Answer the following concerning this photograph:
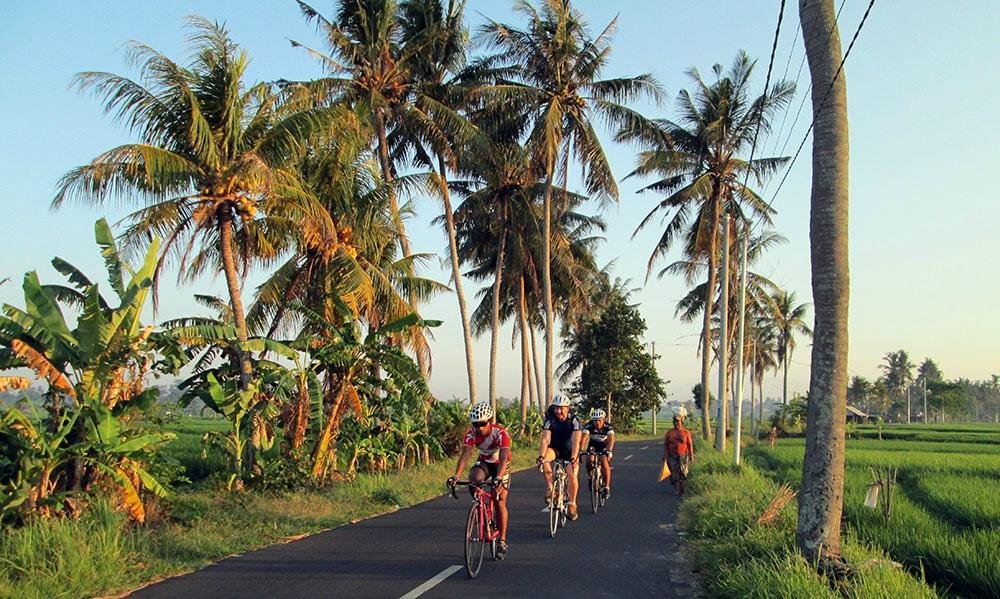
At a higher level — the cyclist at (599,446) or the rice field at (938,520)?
the cyclist at (599,446)

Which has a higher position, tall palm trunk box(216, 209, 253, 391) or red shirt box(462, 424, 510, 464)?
tall palm trunk box(216, 209, 253, 391)

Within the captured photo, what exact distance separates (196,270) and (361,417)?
520cm

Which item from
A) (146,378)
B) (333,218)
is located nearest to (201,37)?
(333,218)

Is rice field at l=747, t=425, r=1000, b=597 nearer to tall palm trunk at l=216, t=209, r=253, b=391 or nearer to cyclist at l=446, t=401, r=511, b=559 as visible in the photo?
cyclist at l=446, t=401, r=511, b=559

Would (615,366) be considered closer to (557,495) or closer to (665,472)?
(665,472)

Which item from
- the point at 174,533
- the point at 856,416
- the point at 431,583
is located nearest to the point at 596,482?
the point at 431,583

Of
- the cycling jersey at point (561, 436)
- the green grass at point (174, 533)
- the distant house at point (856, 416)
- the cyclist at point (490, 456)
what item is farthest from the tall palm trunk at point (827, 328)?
the distant house at point (856, 416)

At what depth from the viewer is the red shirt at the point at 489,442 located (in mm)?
9188

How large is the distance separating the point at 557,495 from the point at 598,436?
121 inches

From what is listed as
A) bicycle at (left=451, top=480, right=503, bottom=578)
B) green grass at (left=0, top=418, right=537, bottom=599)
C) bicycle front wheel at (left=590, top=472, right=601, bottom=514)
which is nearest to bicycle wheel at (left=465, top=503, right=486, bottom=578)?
bicycle at (left=451, top=480, right=503, bottom=578)

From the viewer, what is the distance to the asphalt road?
7.73 metres

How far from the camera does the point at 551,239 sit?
33.0 metres

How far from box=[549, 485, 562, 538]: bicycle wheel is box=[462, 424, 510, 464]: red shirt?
2.03 meters

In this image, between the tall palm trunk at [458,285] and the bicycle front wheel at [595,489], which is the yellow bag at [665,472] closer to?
the bicycle front wheel at [595,489]
